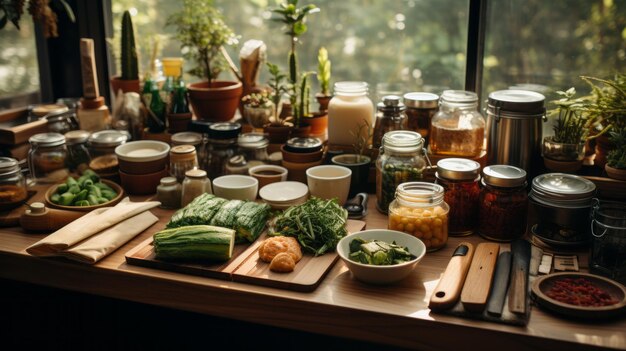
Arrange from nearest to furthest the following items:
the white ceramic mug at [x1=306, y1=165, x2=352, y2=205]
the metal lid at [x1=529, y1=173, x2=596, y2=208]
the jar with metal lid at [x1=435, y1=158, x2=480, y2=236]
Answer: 1. the metal lid at [x1=529, y1=173, x2=596, y2=208]
2. the jar with metal lid at [x1=435, y1=158, x2=480, y2=236]
3. the white ceramic mug at [x1=306, y1=165, x2=352, y2=205]

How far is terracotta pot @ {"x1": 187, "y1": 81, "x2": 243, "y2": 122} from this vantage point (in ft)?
7.53

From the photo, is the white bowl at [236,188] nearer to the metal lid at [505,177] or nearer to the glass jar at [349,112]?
the glass jar at [349,112]

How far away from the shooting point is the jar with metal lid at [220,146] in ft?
6.94

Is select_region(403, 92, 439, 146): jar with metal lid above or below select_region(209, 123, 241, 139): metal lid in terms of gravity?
above

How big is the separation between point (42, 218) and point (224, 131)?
61 cm

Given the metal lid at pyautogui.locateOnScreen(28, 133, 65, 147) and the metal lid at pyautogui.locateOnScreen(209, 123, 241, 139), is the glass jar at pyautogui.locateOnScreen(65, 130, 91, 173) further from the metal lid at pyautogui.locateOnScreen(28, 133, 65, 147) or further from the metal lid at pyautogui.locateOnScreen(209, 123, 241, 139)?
the metal lid at pyautogui.locateOnScreen(209, 123, 241, 139)

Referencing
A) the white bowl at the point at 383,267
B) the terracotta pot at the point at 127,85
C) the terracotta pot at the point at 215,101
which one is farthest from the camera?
the terracotta pot at the point at 127,85

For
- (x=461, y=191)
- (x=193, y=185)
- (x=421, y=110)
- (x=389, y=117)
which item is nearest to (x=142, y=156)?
(x=193, y=185)

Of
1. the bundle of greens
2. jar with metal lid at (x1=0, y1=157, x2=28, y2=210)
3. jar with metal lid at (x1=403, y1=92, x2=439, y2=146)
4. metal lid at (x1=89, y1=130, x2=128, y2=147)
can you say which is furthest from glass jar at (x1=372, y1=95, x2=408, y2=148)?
jar with metal lid at (x1=0, y1=157, x2=28, y2=210)

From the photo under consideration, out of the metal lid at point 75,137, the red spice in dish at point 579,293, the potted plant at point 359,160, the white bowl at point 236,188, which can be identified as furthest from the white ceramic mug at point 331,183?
the metal lid at point 75,137

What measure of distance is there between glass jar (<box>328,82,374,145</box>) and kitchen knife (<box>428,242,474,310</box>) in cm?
60

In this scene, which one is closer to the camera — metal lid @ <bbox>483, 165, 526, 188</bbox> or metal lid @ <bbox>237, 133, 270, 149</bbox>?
metal lid @ <bbox>483, 165, 526, 188</bbox>

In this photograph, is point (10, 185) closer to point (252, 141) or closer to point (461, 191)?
point (252, 141)

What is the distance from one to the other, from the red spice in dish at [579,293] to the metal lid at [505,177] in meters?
0.30
